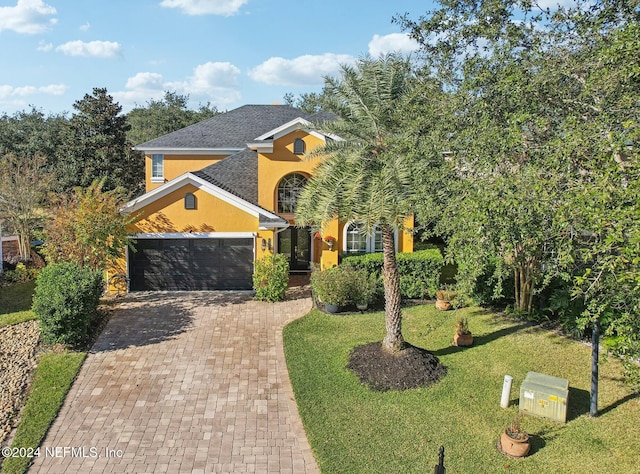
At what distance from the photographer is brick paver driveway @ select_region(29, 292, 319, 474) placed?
8148mm

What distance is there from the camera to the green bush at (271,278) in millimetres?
17219

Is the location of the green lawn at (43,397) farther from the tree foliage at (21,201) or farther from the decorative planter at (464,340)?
the decorative planter at (464,340)

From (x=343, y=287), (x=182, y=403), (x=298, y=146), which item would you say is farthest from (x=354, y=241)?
(x=182, y=403)

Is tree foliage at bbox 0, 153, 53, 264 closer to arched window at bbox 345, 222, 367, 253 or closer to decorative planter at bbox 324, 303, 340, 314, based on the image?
arched window at bbox 345, 222, 367, 253

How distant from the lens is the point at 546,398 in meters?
9.18

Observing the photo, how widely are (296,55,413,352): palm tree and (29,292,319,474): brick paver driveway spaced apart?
379 cm

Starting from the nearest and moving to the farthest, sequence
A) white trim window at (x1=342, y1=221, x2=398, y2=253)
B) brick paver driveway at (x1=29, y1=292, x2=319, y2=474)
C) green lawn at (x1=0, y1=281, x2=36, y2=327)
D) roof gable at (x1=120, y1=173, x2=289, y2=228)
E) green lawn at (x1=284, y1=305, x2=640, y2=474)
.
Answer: green lawn at (x1=284, y1=305, x2=640, y2=474)
brick paver driveway at (x1=29, y1=292, x2=319, y2=474)
green lawn at (x1=0, y1=281, x2=36, y2=327)
roof gable at (x1=120, y1=173, x2=289, y2=228)
white trim window at (x1=342, y1=221, x2=398, y2=253)

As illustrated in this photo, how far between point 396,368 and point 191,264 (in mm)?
10502

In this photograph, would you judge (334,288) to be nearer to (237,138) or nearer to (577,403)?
(577,403)

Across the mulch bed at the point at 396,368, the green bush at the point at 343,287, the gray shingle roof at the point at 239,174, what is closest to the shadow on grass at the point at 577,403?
the mulch bed at the point at 396,368

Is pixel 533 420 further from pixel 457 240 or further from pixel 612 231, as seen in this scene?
pixel 612 231

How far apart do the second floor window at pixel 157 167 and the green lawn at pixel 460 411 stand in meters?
15.8

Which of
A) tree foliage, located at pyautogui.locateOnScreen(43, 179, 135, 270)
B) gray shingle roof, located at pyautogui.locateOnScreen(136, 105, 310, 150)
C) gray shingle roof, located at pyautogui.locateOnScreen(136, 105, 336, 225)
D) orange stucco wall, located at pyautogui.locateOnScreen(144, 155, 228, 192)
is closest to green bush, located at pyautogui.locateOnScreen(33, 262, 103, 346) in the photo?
tree foliage, located at pyautogui.locateOnScreen(43, 179, 135, 270)

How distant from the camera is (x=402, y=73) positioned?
36.6 feet
